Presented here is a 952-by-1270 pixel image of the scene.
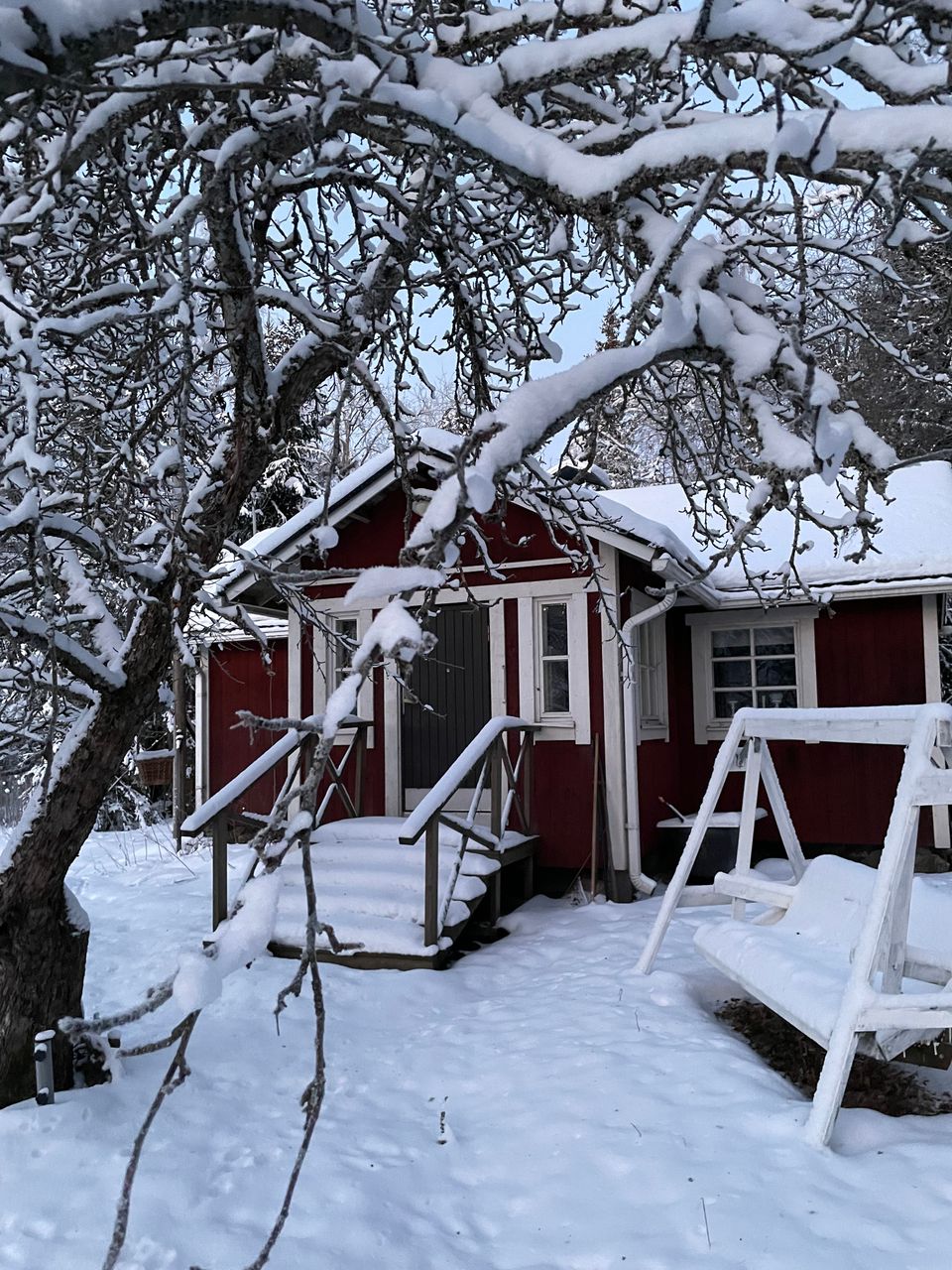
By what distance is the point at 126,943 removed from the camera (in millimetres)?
6750

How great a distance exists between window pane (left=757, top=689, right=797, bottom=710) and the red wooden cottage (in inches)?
0.8

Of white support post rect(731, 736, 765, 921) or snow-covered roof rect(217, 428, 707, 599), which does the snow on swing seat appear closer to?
white support post rect(731, 736, 765, 921)

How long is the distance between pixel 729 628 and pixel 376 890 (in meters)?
4.69

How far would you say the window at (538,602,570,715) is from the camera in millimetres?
8250

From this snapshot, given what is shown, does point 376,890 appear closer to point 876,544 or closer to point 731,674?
point 731,674

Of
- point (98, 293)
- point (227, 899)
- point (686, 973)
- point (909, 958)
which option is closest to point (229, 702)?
point (227, 899)

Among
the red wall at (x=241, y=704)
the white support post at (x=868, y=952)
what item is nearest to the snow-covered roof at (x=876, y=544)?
the white support post at (x=868, y=952)

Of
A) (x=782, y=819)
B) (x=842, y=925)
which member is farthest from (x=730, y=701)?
(x=842, y=925)

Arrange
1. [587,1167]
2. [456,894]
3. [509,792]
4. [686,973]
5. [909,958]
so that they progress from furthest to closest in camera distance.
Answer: [509,792] < [456,894] < [686,973] < [909,958] < [587,1167]

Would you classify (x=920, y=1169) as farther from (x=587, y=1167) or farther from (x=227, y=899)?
(x=227, y=899)

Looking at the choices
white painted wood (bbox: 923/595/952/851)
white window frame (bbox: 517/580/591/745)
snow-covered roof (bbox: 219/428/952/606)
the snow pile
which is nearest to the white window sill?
white window frame (bbox: 517/580/591/745)

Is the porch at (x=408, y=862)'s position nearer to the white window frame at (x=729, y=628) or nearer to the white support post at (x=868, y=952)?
the white window frame at (x=729, y=628)

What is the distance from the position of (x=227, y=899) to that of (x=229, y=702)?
5665mm

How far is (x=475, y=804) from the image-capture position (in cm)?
695
